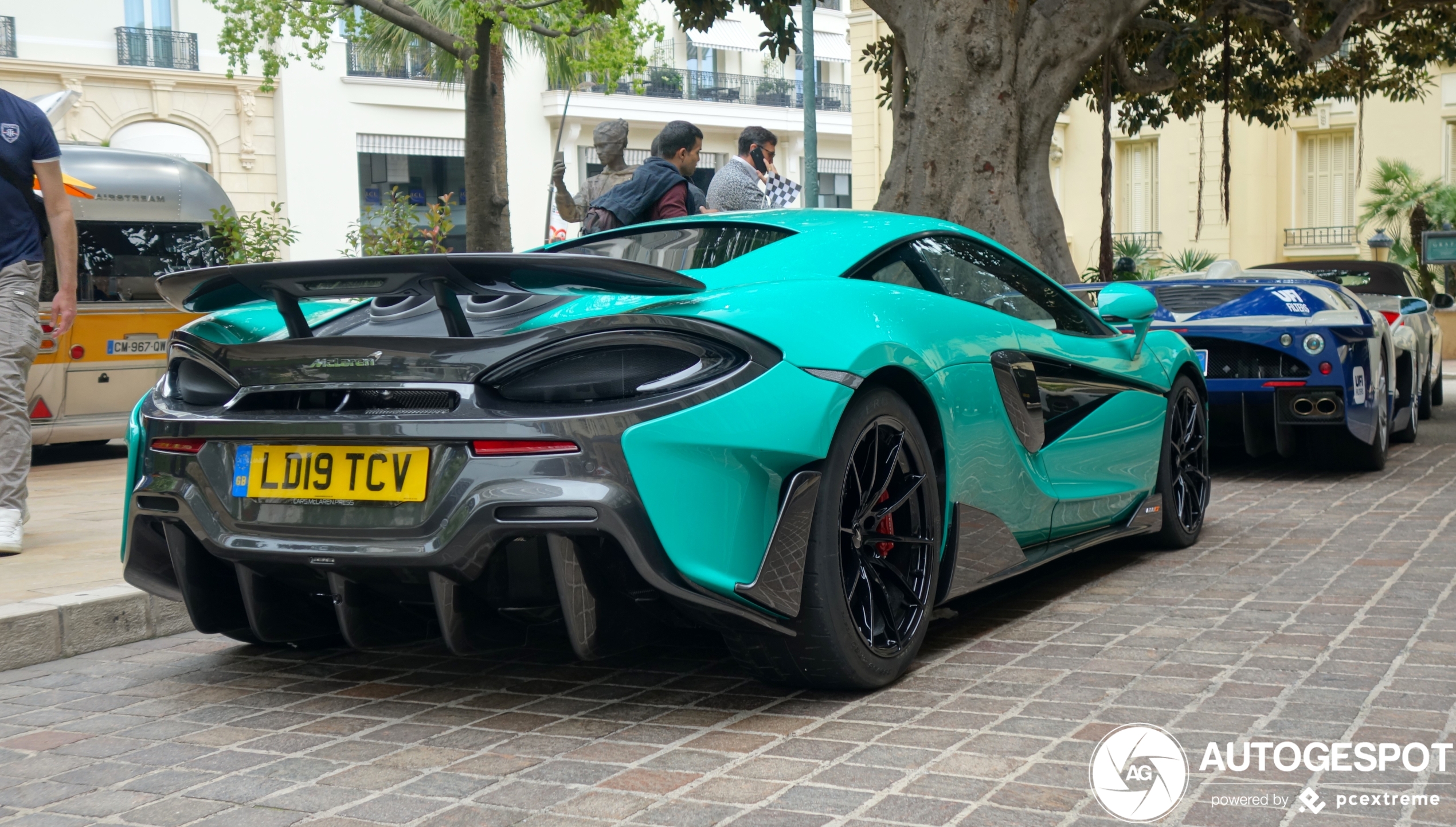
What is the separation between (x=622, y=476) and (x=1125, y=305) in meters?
2.88

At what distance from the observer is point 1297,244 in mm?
32281

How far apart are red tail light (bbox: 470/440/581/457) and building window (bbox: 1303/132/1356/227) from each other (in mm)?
31683

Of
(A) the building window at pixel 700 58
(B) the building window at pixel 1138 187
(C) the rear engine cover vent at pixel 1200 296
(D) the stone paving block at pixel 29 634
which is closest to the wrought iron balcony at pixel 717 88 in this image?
(A) the building window at pixel 700 58

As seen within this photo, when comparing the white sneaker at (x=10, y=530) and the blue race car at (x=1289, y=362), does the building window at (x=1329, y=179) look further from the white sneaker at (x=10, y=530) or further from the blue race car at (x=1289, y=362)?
the white sneaker at (x=10, y=530)

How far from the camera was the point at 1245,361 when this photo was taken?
313 inches

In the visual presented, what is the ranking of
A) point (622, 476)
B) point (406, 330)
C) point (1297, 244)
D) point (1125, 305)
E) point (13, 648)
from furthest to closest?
1. point (1297, 244)
2. point (1125, 305)
3. point (13, 648)
4. point (406, 330)
5. point (622, 476)

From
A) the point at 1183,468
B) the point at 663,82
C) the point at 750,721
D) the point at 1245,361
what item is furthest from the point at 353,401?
the point at 663,82

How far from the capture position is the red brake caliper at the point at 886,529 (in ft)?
12.3

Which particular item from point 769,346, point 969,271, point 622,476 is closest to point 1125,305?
point 969,271

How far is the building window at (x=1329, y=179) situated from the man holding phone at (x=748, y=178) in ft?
86.0

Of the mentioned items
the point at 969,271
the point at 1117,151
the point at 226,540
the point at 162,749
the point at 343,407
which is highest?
the point at 1117,151

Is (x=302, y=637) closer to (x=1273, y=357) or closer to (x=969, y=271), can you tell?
(x=969, y=271)

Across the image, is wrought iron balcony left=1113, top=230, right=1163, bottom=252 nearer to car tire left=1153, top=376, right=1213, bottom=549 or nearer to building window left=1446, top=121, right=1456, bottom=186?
building window left=1446, top=121, right=1456, bottom=186

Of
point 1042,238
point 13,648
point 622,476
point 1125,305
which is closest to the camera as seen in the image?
point 622,476
